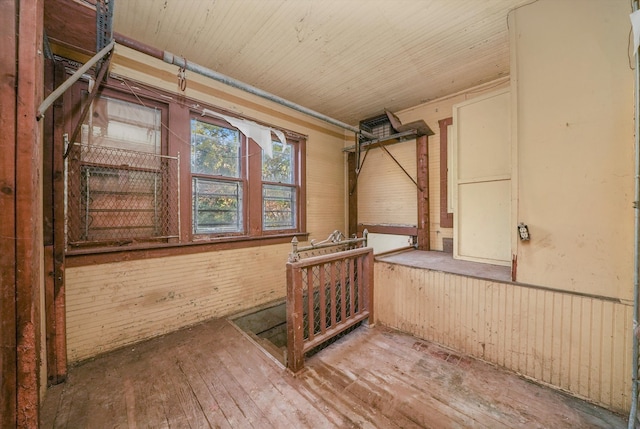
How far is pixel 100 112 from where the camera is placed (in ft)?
7.41

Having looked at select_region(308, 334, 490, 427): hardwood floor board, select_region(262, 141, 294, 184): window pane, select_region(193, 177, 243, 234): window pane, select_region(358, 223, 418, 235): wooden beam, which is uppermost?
select_region(262, 141, 294, 184): window pane

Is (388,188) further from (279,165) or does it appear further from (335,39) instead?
(335,39)

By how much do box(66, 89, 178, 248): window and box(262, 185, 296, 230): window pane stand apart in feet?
4.07

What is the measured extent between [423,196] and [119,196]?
154 inches

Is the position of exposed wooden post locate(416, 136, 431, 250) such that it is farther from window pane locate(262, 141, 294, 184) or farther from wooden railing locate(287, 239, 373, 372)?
window pane locate(262, 141, 294, 184)

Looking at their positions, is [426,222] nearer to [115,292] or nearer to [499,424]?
[499,424]

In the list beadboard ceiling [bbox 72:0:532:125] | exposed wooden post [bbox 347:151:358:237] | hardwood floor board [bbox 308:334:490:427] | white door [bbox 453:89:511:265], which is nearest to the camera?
hardwood floor board [bbox 308:334:490:427]

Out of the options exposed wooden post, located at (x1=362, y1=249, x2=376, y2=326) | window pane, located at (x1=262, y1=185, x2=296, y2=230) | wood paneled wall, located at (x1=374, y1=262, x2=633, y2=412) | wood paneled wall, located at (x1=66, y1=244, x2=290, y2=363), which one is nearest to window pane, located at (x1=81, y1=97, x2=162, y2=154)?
wood paneled wall, located at (x1=66, y1=244, x2=290, y2=363)

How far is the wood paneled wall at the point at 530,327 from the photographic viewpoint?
151 centimetres

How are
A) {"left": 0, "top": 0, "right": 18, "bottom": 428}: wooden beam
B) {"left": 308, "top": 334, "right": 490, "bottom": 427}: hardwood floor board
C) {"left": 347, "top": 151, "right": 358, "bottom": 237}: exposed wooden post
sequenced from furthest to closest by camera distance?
{"left": 347, "top": 151, "right": 358, "bottom": 237}: exposed wooden post < {"left": 308, "top": 334, "right": 490, "bottom": 427}: hardwood floor board < {"left": 0, "top": 0, "right": 18, "bottom": 428}: wooden beam

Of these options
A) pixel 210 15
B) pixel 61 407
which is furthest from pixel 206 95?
pixel 61 407

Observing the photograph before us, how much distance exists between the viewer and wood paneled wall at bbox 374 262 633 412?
4.96ft

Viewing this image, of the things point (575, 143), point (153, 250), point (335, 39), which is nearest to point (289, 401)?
point (153, 250)

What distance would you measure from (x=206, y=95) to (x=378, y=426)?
3.58 meters
